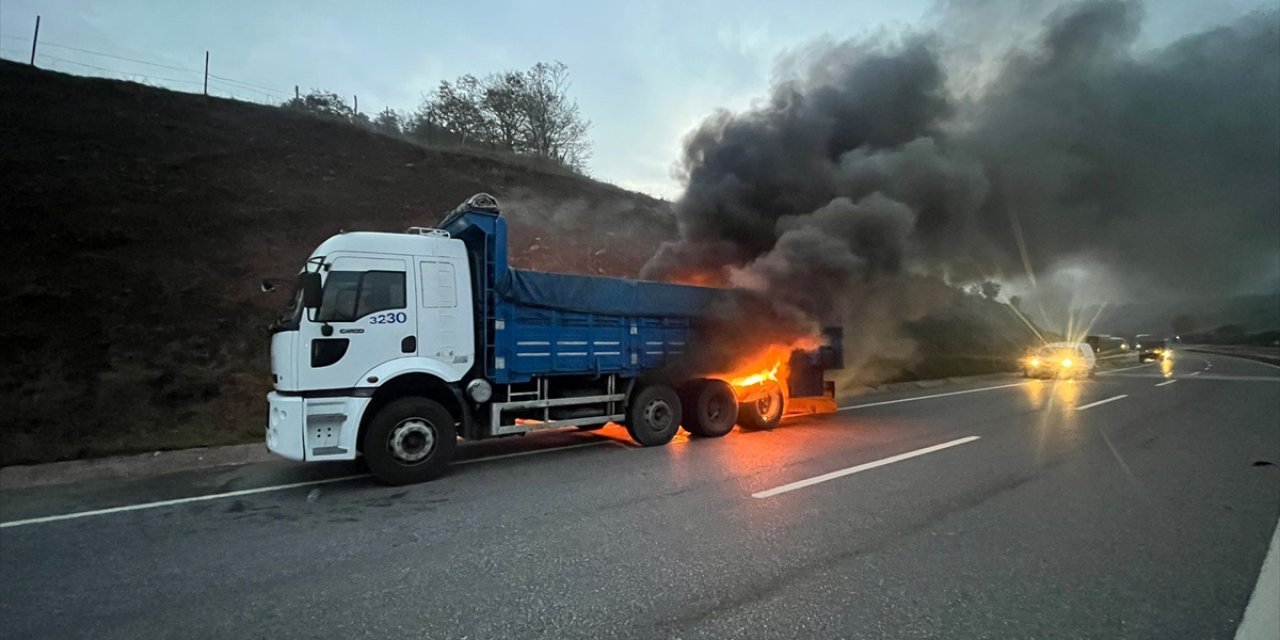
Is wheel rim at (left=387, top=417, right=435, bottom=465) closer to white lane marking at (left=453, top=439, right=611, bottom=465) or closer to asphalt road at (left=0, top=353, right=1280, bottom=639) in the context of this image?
Result: asphalt road at (left=0, top=353, right=1280, bottom=639)

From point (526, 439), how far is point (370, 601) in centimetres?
554

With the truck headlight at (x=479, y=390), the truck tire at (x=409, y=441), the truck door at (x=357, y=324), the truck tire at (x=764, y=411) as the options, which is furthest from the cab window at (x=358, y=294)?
the truck tire at (x=764, y=411)

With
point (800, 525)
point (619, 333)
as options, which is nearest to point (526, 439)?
point (619, 333)

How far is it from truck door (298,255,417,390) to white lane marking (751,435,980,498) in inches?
153

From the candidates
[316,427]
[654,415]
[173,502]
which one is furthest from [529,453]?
[173,502]

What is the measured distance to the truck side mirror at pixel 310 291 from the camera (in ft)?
20.5

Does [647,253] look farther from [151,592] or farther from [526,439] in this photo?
[151,592]

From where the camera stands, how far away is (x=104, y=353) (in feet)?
36.3

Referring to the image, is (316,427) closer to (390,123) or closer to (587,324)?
(587,324)

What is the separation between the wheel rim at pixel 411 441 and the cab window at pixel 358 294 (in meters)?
1.20

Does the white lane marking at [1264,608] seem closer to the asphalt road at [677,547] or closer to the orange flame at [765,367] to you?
the asphalt road at [677,547]

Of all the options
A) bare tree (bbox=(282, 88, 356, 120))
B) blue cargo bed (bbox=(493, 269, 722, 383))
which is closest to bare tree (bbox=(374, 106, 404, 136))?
bare tree (bbox=(282, 88, 356, 120))

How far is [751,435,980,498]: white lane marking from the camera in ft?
19.1

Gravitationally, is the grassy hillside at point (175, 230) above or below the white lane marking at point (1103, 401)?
above
